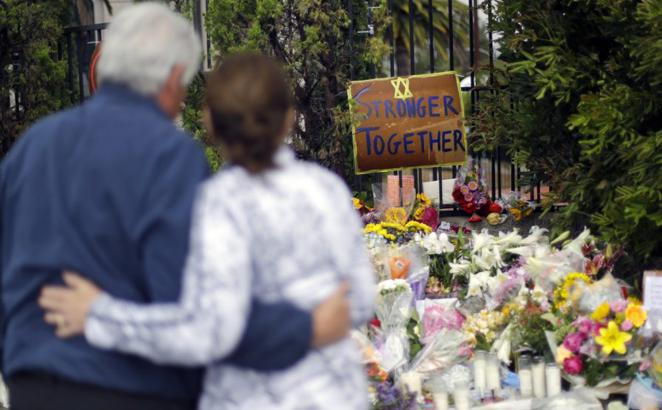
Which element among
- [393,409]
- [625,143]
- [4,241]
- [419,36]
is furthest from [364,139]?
[419,36]

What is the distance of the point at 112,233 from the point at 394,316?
309cm

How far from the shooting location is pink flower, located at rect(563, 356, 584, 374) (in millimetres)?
4711

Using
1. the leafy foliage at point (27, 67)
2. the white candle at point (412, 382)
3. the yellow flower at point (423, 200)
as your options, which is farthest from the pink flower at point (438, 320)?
the leafy foliage at point (27, 67)

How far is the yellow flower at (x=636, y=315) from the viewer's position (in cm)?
468

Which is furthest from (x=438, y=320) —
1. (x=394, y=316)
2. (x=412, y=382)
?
(x=412, y=382)

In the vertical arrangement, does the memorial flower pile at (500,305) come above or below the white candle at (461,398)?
above

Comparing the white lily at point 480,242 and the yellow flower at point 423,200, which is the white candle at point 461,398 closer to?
the white lily at point 480,242

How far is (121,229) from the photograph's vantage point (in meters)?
2.07

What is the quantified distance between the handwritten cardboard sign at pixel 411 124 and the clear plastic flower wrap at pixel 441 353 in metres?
1.81

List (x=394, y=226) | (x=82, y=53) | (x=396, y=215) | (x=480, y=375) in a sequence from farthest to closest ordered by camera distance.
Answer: (x=82, y=53) < (x=396, y=215) < (x=394, y=226) < (x=480, y=375)

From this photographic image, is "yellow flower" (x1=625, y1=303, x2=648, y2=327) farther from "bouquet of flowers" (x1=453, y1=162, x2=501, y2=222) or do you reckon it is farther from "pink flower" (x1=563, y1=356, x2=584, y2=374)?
"bouquet of flowers" (x1=453, y1=162, x2=501, y2=222)

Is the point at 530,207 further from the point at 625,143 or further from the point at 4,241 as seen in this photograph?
the point at 4,241

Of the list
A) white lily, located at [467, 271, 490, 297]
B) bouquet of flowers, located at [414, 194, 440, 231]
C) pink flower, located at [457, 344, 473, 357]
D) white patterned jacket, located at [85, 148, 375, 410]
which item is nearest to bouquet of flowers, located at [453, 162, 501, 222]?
bouquet of flowers, located at [414, 194, 440, 231]

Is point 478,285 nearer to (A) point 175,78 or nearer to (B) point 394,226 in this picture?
(B) point 394,226
